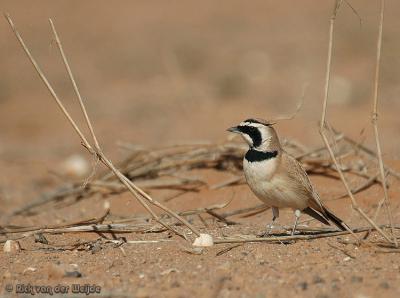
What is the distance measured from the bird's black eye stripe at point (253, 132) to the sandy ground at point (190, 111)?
58cm

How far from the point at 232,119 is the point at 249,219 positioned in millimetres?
4679

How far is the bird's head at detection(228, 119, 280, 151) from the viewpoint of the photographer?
18.1ft

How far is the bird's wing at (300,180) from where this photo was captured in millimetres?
5477

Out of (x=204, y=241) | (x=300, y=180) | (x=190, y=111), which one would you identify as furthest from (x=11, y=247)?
(x=190, y=111)

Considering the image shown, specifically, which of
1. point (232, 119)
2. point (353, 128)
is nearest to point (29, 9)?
point (232, 119)

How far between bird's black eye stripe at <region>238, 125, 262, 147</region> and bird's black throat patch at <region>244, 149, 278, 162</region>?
64mm

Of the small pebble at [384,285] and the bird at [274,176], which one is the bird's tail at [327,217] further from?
the small pebble at [384,285]

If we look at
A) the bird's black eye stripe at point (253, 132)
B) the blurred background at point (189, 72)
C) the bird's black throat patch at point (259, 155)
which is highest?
the bird's black eye stripe at point (253, 132)

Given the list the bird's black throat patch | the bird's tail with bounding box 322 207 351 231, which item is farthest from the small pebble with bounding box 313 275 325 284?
the bird's black throat patch

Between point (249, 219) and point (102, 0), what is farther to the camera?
point (102, 0)

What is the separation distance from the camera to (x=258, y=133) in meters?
5.55

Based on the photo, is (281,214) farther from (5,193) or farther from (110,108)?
(110,108)

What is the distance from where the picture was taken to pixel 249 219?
6652mm

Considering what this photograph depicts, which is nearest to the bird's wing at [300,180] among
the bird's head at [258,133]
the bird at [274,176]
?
the bird at [274,176]
